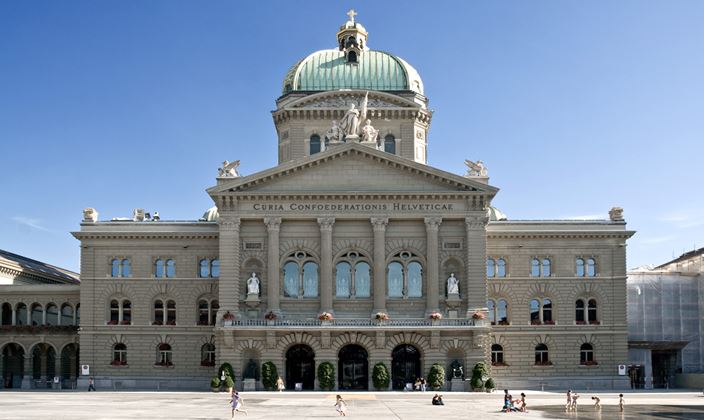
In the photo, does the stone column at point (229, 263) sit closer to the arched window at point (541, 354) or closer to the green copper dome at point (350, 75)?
the green copper dome at point (350, 75)

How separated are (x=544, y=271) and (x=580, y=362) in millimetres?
8611

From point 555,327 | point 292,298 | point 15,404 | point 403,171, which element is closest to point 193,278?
point 292,298

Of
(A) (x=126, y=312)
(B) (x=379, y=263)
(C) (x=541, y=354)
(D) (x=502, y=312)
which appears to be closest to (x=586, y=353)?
(C) (x=541, y=354)

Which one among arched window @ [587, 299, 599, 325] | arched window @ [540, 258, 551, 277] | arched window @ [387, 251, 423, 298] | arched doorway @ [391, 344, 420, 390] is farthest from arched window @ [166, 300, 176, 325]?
arched window @ [587, 299, 599, 325]

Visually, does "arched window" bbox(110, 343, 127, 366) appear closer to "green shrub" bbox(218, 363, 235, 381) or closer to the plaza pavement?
the plaza pavement

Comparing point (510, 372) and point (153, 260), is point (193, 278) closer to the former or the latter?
point (153, 260)

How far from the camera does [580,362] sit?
85250mm

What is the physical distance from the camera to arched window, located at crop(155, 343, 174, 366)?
86250 millimetres

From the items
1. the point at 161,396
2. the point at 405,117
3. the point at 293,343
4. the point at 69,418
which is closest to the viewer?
the point at 69,418

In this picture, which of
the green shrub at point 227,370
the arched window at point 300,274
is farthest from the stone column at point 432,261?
the green shrub at point 227,370

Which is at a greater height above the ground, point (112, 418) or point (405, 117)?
point (405, 117)

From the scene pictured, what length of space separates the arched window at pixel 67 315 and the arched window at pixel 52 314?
26.5 inches

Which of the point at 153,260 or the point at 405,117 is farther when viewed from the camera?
the point at 405,117

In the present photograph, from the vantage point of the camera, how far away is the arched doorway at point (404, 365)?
261 ft
